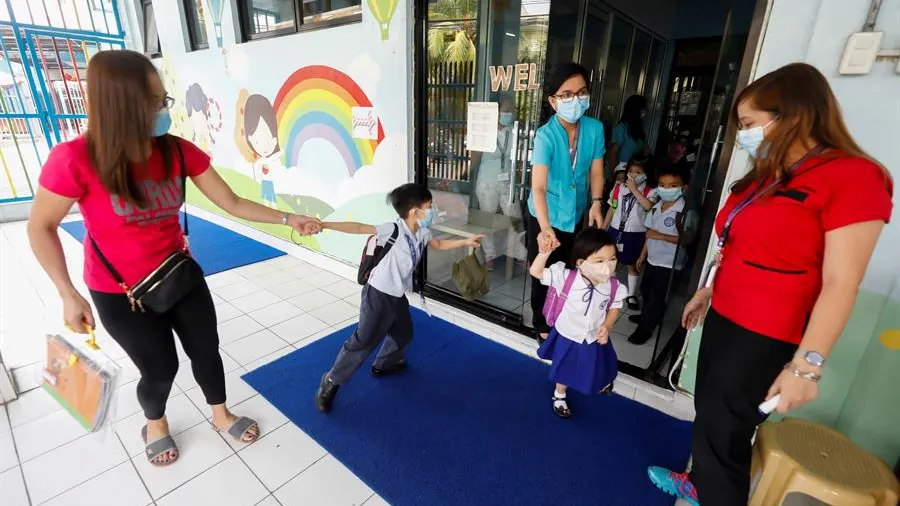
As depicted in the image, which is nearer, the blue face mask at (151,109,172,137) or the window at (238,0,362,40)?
the blue face mask at (151,109,172,137)

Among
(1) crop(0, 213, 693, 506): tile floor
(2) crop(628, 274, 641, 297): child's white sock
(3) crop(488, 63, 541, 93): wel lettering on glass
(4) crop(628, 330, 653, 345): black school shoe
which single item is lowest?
(1) crop(0, 213, 693, 506): tile floor

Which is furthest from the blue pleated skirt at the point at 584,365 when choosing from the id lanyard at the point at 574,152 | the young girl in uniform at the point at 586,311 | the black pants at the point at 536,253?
the id lanyard at the point at 574,152

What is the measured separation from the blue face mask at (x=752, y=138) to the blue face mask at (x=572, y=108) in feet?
2.87

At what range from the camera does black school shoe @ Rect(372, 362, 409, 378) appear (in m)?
2.41

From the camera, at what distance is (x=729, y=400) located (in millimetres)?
1224

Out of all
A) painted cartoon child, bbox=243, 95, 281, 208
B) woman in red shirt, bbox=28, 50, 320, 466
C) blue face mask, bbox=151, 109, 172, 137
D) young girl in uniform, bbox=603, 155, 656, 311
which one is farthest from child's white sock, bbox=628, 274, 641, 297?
painted cartoon child, bbox=243, 95, 281, 208

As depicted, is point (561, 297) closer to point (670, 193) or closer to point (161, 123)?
point (670, 193)

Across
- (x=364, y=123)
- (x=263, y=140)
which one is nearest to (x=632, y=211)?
(x=364, y=123)

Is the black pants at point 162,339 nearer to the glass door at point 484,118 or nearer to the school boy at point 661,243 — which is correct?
the glass door at point 484,118

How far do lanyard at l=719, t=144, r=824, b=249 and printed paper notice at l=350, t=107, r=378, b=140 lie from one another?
252 cm

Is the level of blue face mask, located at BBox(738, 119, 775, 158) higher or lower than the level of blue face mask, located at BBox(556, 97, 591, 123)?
lower

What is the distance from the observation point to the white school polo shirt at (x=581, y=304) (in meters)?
1.88

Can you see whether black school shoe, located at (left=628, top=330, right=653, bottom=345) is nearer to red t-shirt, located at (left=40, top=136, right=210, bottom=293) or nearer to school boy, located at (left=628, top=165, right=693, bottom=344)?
school boy, located at (left=628, top=165, right=693, bottom=344)

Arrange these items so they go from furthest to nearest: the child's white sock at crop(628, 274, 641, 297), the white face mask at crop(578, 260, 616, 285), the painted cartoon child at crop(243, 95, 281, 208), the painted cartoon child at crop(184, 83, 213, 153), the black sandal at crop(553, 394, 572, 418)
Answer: the painted cartoon child at crop(184, 83, 213, 153) < the painted cartoon child at crop(243, 95, 281, 208) < the child's white sock at crop(628, 274, 641, 297) < the black sandal at crop(553, 394, 572, 418) < the white face mask at crop(578, 260, 616, 285)
